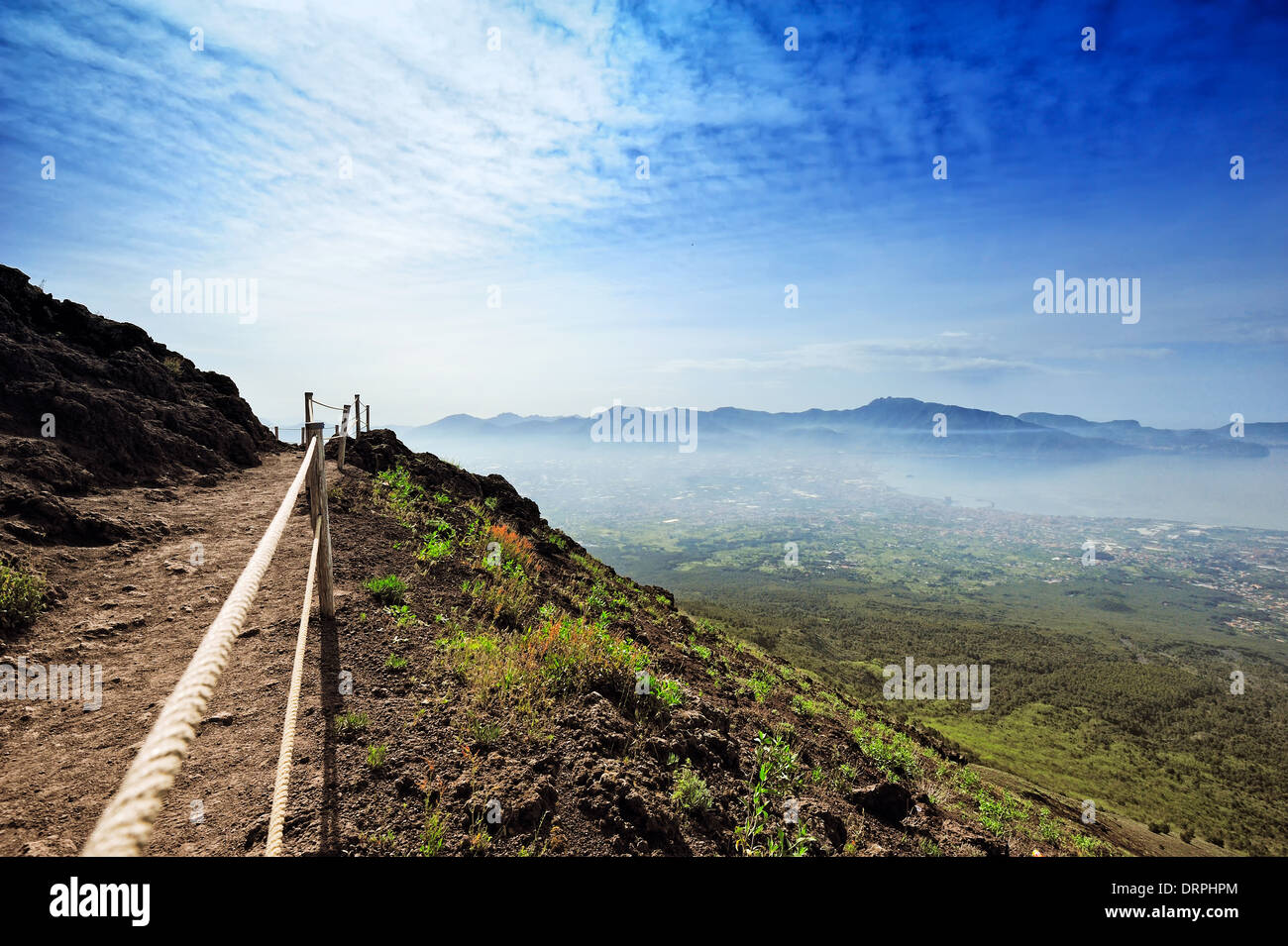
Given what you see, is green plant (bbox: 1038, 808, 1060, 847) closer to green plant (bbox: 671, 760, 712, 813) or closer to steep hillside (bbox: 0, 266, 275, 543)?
green plant (bbox: 671, 760, 712, 813)

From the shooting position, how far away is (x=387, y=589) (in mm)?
7324

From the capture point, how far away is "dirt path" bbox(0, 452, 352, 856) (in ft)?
11.2

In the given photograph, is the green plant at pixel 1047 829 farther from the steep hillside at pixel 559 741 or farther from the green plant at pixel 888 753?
the green plant at pixel 888 753

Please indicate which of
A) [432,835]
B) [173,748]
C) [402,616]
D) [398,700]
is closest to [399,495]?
[402,616]

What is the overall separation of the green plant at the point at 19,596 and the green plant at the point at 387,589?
3530 mm

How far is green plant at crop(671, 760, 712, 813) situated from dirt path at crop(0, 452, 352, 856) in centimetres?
304

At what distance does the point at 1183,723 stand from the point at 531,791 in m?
109

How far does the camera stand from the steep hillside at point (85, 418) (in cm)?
816

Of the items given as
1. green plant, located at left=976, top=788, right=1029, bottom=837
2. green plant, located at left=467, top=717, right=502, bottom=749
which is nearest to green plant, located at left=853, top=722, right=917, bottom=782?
green plant, located at left=976, top=788, right=1029, bottom=837

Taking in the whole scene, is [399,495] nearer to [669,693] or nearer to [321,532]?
[321,532]

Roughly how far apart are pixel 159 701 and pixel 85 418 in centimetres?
1071
